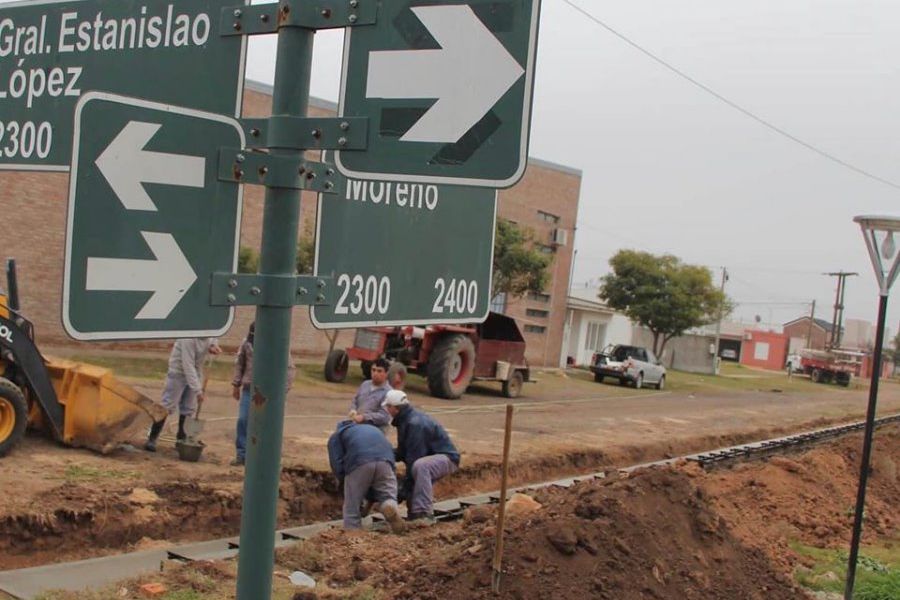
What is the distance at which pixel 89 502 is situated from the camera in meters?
7.97

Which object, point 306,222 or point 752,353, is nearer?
point 306,222

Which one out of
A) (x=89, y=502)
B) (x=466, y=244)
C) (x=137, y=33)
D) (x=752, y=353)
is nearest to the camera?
(x=137, y=33)

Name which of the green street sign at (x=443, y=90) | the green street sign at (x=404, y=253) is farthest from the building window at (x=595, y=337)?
the green street sign at (x=443, y=90)

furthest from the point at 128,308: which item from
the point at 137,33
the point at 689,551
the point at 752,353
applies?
the point at 752,353

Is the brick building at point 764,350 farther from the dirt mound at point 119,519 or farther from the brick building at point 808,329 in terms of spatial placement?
the dirt mound at point 119,519

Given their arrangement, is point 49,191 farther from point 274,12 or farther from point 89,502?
point 274,12

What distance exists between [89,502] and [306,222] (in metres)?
14.4

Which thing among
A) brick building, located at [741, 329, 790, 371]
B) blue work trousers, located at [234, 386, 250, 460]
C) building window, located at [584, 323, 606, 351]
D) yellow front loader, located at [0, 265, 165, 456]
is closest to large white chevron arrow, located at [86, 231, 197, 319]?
blue work trousers, located at [234, 386, 250, 460]

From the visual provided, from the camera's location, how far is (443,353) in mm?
19906

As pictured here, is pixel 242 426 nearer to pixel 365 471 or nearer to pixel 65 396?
pixel 65 396

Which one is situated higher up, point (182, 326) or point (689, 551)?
point (182, 326)

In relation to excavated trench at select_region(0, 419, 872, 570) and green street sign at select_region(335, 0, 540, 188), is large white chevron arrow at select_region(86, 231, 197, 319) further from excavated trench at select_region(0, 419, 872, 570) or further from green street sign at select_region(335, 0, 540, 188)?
excavated trench at select_region(0, 419, 872, 570)

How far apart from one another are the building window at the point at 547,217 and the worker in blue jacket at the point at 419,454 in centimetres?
2807

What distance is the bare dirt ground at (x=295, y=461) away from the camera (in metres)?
7.86
